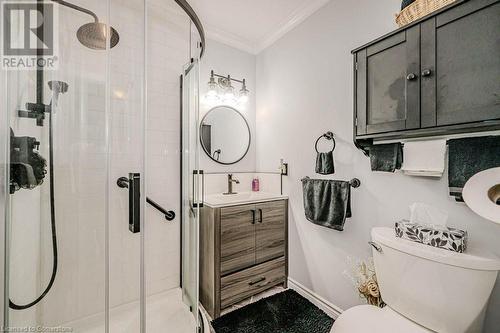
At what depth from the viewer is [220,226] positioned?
161 cm

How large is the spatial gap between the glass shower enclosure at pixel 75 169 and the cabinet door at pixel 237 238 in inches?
15.5

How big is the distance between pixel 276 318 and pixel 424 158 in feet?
4.76

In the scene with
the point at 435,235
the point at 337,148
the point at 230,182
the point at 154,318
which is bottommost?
the point at 154,318

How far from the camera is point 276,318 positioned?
5.21ft

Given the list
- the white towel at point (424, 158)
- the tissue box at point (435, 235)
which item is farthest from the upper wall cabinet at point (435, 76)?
the tissue box at point (435, 235)

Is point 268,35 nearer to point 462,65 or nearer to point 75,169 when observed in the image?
point 462,65

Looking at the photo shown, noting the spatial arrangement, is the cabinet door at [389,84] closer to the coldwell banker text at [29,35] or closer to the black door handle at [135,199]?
the black door handle at [135,199]

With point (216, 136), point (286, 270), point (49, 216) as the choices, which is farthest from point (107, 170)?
point (286, 270)

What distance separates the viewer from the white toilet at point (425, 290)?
33.2 inches

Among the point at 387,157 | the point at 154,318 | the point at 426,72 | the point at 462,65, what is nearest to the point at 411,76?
the point at 426,72

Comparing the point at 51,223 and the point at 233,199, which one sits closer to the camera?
the point at 51,223

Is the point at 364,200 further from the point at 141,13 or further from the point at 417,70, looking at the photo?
the point at 141,13

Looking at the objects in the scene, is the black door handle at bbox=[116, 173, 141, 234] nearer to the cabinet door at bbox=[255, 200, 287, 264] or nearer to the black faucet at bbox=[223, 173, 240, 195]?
the cabinet door at bbox=[255, 200, 287, 264]

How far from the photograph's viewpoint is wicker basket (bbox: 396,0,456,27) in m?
0.95
